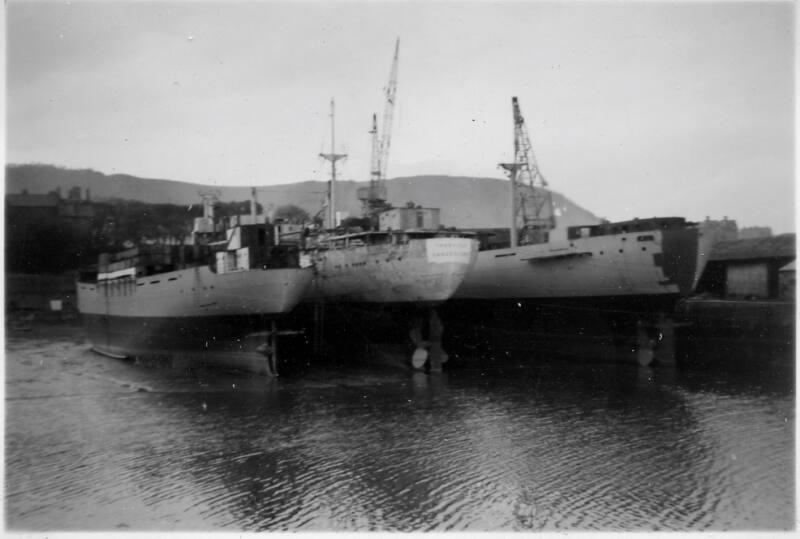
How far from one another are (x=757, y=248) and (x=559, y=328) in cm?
964

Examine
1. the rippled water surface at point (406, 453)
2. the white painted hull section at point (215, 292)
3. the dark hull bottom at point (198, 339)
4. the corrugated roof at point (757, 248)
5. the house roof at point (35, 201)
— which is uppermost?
the house roof at point (35, 201)

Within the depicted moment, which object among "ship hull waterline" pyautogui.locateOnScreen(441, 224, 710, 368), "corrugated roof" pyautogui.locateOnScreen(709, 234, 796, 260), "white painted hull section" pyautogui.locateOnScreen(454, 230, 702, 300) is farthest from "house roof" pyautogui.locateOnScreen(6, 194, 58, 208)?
"corrugated roof" pyautogui.locateOnScreen(709, 234, 796, 260)

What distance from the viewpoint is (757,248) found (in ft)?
87.5

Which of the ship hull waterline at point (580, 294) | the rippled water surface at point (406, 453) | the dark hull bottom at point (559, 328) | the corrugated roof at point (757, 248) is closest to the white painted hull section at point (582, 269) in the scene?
the ship hull waterline at point (580, 294)

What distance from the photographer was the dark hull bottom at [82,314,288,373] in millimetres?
19797

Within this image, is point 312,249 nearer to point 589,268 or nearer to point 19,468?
point 589,268

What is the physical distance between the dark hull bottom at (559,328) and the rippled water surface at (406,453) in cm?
245

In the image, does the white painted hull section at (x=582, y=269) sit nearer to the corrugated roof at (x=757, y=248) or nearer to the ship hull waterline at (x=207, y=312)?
the corrugated roof at (x=757, y=248)

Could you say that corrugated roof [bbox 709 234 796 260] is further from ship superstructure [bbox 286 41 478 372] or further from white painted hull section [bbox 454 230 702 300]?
ship superstructure [bbox 286 41 478 372]

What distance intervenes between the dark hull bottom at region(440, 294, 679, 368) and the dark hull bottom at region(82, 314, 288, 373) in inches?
278

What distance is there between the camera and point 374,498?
30.6 ft

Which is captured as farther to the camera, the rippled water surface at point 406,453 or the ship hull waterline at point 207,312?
the ship hull waterline at point 207,312

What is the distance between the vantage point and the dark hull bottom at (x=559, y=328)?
2141 cm

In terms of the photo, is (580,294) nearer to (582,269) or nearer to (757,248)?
(582,269)
